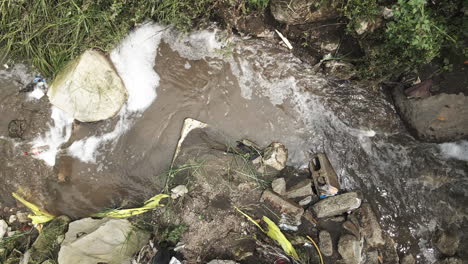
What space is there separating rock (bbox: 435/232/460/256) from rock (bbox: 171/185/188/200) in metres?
3.29

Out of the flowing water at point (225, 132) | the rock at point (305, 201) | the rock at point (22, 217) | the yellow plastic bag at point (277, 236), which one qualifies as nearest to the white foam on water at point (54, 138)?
the flowing water at point (225, 132)

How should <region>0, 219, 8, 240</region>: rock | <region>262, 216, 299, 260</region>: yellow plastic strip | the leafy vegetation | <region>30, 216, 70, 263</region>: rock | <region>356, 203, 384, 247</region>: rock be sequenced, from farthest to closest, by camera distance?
1. <region>0, 219, 8, 240</region>: rock
2. <region>30, 216, 70, 263</region>: rock
3. <region>356, 203, 384, 247</region>: rock
4. <region>262, 216, 299, 260</region>: yellow plastic strip
5. the leafy vegetation

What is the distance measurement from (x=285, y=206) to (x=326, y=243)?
676 mm

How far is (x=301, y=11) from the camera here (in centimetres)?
327

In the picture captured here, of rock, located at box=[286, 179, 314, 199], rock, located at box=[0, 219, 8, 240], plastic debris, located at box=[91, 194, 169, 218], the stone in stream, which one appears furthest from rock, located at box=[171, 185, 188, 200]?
rock, located at box=[0, 219, 8, 240]

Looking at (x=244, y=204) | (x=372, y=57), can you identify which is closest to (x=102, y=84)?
(x=244, y=204)

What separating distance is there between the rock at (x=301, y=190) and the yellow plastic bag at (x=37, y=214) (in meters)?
3.46

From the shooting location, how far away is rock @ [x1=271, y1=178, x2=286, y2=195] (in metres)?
3.52

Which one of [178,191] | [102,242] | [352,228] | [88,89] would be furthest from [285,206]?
[88,89]

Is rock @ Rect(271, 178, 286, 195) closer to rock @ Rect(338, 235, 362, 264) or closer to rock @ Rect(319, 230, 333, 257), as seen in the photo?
rock @ Rect(319, 230, 333, 257)

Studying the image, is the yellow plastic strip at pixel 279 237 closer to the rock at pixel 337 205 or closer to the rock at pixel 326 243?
the rock at pixel 326 243

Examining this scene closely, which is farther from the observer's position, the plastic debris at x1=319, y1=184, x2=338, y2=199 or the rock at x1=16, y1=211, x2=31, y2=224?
the rock at x1=16, y1=211, x2=31, y2=224

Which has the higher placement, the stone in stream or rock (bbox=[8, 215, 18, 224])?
the stone in stream

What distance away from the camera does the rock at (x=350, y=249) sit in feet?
10.6
